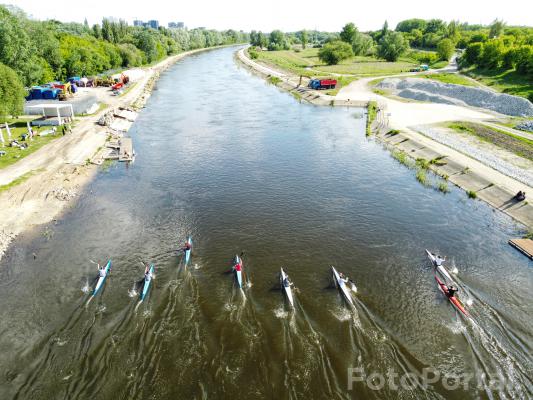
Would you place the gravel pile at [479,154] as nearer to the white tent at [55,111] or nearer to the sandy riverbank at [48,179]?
the sandy riverbank at [48,179]

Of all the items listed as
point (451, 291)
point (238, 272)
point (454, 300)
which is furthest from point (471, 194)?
point (238, 272)

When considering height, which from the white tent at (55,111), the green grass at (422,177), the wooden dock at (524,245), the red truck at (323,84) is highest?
the red truck at (323,84)

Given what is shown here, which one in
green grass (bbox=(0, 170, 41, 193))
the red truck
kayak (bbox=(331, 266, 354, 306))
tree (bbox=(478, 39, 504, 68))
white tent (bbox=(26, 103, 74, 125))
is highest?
tree (bbox=(478, 39, 504, 68))

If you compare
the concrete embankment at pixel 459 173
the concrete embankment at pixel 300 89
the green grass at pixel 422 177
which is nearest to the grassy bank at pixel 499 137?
the concrete embankment at pixel 459 173

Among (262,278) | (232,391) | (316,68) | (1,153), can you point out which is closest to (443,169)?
(262,278)

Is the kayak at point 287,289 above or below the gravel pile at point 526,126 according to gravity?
below

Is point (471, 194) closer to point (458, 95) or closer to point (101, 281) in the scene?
point (101, 281)

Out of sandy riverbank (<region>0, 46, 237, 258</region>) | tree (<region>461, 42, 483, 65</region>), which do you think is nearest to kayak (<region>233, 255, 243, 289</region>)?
sandy riverbank (<region>0, 46, 237, 258</region>)

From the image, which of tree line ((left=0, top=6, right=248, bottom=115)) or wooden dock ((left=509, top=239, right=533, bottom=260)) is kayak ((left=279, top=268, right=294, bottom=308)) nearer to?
wooden dock ((left=509, top=239, right=533, bottom=260))
